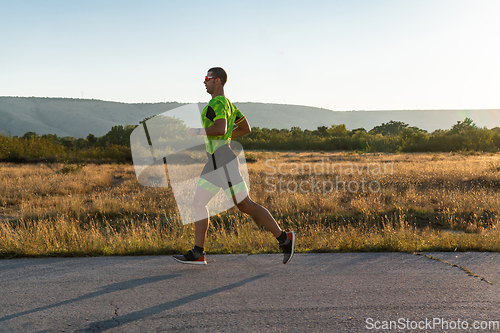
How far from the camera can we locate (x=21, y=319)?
8.80ft

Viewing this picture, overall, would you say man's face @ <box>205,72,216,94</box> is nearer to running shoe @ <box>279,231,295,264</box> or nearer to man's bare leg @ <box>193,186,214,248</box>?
man's bare leg @ <box>193,186,214,248</box>

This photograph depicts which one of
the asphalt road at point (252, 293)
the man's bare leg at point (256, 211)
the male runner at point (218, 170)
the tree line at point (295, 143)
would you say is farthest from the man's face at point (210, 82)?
the tree line at point (295, 143)

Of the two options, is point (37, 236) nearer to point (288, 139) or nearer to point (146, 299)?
point (146, 299)

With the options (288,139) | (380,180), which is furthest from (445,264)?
(288,139)

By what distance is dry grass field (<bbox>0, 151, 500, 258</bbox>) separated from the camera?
4.83m

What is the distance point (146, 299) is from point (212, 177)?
1369mm

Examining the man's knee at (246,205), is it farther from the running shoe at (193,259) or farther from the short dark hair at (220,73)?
the short dark hair at (220,73)

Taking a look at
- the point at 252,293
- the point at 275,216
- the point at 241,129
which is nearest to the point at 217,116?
the point at 241,129

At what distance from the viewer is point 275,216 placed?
9.09 metres

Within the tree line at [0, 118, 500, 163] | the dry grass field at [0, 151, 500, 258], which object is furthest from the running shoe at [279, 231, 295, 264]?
the tree line at [0, 118, 500, 163]

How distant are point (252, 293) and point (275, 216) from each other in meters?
5.95

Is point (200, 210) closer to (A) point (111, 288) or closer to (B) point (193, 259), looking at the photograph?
(B) point (193, 259)

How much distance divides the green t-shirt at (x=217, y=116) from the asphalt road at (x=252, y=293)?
1.37m

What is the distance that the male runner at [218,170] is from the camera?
3.69 metres
